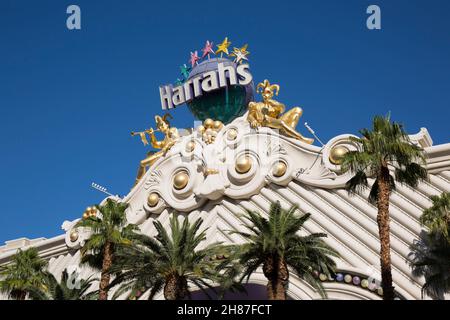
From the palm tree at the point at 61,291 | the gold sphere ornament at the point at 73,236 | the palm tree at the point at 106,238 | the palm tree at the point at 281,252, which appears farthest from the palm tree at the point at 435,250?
the gold sphere ornament at the point at 73,236

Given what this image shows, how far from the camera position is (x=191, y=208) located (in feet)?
117

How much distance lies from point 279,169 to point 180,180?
6.50m

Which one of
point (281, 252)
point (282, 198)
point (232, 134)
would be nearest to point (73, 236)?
point (232, 134)

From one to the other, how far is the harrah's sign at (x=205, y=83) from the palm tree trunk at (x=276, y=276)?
687 inches

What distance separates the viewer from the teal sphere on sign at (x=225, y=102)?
41.2 meters

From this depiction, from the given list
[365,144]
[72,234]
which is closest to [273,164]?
[365,144]

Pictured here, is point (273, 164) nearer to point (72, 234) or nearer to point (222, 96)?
point (222, 96)

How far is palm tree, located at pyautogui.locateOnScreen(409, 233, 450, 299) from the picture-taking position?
25.4 meters

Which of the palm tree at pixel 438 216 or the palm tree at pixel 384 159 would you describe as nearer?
the palm tree at pixel 384 159

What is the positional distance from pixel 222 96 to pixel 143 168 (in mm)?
7166

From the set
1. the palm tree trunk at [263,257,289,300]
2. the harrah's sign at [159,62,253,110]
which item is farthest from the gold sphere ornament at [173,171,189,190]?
the palm tree trunk at [263,257,289,300]

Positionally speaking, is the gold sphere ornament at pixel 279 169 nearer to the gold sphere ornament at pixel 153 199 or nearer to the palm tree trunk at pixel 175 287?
the gold sphere ornament at pixel 153 199

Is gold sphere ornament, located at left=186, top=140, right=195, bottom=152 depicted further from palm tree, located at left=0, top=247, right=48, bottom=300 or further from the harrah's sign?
palm tree, located at left=0, top=247, right=48, bottom=300

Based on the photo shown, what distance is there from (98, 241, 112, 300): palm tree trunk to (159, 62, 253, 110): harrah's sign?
14527mm
